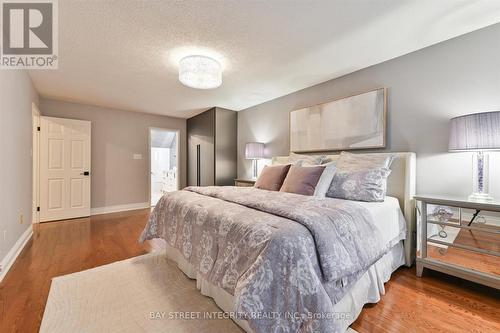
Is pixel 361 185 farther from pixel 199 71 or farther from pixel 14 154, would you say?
pixel 14 154

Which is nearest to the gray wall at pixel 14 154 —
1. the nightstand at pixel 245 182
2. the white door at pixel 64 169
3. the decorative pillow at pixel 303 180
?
the white door at pixel 64 169

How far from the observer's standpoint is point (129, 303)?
159 cm

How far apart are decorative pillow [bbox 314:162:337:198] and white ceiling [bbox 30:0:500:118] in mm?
1306

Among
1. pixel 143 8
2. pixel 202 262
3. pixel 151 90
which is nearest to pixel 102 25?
pixel 143 8

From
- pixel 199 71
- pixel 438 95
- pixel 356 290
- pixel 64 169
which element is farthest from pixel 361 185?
pixel 64 169

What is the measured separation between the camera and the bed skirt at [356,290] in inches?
52.7

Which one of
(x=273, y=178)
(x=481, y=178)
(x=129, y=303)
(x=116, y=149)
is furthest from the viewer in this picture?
(x=116, y=149)

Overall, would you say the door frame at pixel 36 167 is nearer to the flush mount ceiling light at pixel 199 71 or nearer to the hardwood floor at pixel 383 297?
the hardwood floor at pixel 383 297

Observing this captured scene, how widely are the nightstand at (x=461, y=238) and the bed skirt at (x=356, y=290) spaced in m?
0.26

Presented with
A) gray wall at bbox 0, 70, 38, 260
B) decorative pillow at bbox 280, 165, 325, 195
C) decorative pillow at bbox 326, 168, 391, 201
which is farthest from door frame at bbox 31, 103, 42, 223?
decorative pillow at bbox 326, 168, 391, 201

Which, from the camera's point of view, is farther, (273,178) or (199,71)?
(273,178)

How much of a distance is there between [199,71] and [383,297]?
271 cm

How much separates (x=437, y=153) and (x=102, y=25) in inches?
137

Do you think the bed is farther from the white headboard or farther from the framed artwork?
the framed artwork
